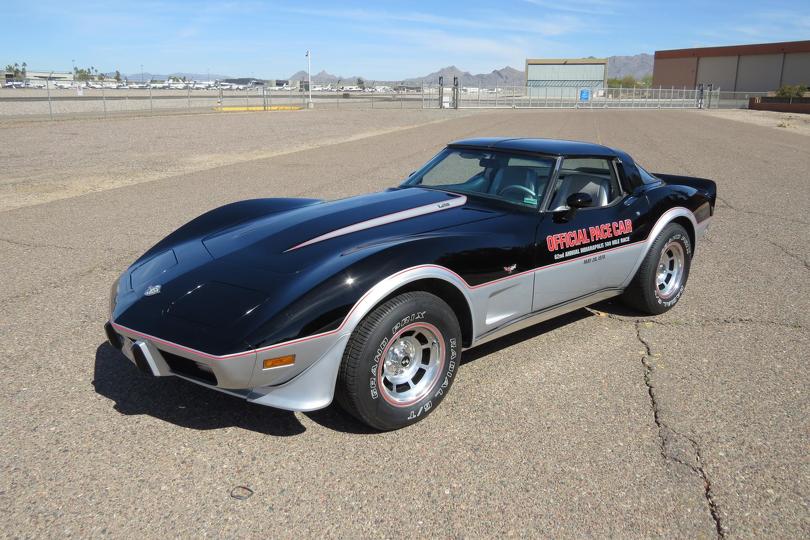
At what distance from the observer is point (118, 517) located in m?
2.48

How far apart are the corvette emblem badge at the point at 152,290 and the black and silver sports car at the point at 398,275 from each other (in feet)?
0.04

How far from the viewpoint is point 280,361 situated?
8.98 feet

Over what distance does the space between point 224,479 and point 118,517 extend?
44 centimetres

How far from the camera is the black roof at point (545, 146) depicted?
4.23 metres

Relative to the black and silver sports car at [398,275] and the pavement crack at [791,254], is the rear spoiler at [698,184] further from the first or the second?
the pavement crack at [791,254]

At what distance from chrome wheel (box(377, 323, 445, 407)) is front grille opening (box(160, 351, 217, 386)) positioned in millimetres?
811

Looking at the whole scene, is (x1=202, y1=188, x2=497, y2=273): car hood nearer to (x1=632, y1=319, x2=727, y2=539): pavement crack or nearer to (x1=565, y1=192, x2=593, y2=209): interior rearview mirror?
(x1=565, y1=192, x2=593, y2=209): interior rearview mirror

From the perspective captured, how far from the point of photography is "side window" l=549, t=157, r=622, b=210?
4.05 meters

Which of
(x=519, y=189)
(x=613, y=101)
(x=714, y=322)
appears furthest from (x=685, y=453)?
(x=613, y=101)

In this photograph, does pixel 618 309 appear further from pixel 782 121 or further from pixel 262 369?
pixel 782 121

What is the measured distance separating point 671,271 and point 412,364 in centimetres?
270

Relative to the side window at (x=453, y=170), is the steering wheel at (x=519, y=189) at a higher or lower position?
lower

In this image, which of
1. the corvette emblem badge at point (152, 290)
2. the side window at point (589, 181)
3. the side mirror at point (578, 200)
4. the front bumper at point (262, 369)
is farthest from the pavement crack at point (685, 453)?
the corvette emblem badge at point (152, 290)

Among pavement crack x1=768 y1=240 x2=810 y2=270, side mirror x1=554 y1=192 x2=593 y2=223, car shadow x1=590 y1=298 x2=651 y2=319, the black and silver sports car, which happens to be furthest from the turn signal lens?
pavement crack x1=768 y1=240 x2=810 y2=270
